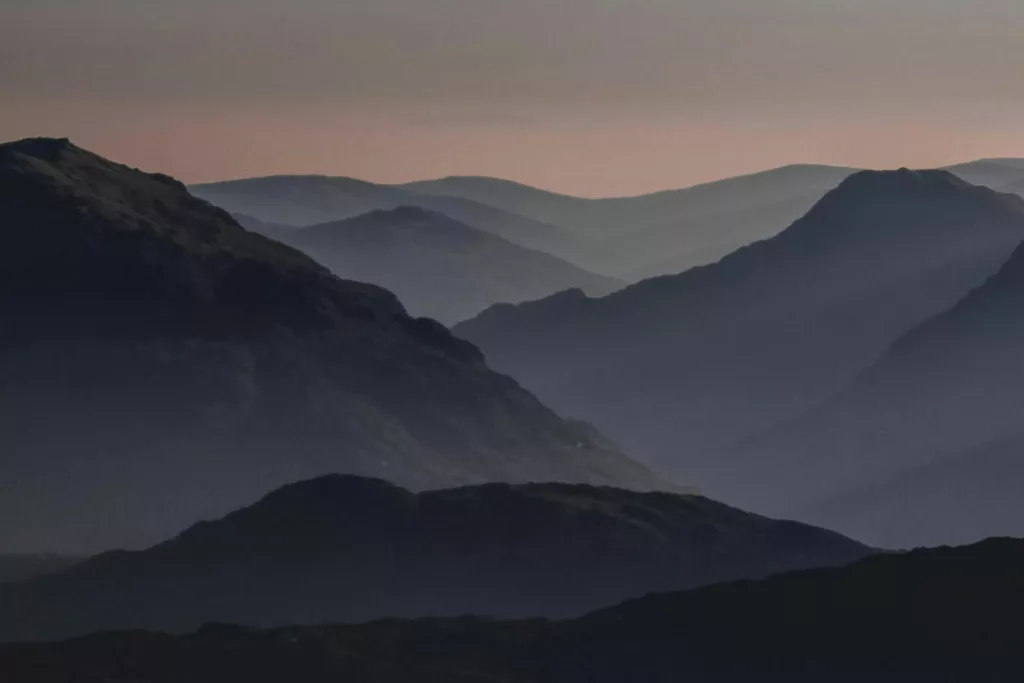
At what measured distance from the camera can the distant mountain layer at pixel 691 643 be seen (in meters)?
159

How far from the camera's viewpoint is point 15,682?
5861 inches

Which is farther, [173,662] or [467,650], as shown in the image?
[467,650]

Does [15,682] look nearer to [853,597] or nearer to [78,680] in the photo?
[78,680]

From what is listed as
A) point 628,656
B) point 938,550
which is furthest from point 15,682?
point 938,550

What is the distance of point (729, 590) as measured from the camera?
182375 mm

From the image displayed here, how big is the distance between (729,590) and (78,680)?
64.7 meters

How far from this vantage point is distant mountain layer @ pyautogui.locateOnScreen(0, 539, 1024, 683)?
158625mm

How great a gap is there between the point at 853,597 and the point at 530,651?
31.5 metres

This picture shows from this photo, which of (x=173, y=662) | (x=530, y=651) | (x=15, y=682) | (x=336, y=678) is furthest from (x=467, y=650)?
(x=15, y=682)

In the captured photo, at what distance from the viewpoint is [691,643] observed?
557 feet

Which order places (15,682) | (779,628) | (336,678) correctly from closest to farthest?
(15,682), (336,678), (779,628)

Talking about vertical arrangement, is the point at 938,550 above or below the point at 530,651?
above

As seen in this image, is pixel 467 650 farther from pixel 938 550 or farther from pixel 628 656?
pixel 938 550

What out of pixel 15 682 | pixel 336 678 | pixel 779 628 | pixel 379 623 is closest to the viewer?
pixel 15 682
